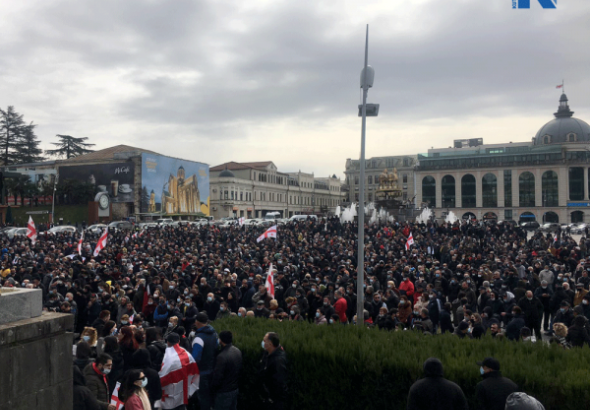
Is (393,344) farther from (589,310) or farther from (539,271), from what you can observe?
(539,271)

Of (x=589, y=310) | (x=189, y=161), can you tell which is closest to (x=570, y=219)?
(x=189, y=161)

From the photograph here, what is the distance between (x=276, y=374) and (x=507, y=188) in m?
89.7

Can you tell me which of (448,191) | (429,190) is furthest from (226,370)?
(429,190)

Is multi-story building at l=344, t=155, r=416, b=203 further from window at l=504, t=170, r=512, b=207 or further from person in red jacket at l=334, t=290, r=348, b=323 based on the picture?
person in red jacket at l=334, t=290, r=348, b=323

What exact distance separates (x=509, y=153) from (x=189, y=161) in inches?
2177

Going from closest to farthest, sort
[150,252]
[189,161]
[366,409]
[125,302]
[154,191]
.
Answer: [366,409]
[125,302]
[150,252]
[154,191]
[189,161]

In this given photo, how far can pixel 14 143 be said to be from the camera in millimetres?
73938

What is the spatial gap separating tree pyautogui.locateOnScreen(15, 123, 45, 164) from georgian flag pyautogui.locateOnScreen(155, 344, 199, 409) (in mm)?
78185

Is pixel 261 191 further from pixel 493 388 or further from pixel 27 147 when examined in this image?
pixel 493 388

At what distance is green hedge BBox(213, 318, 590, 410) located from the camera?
5074 mm

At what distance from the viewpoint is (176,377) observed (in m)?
6.18

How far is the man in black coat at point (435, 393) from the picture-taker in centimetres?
471

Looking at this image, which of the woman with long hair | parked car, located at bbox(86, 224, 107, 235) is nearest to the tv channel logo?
the woman with long hair

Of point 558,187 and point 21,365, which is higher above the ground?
point 558,187
